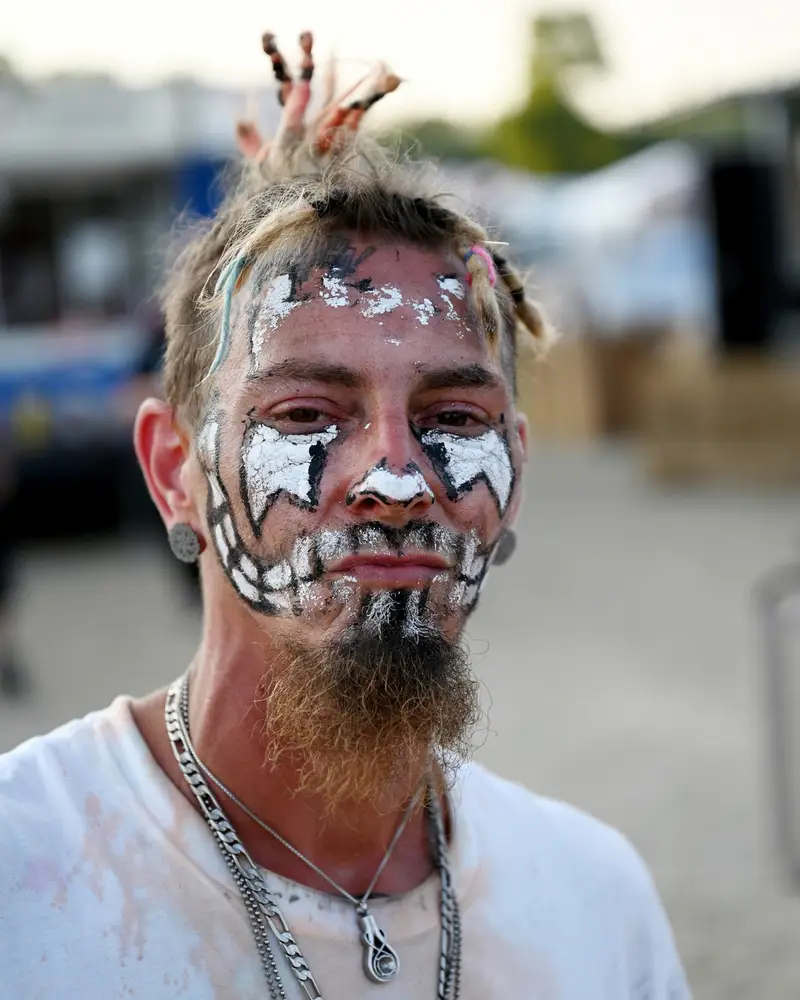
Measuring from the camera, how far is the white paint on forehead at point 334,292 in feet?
5.53

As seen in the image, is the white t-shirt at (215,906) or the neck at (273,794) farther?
the neck at (273,794)

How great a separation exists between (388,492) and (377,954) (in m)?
0.60

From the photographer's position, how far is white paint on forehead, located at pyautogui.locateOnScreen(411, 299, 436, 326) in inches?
66.9

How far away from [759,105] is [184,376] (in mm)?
12909

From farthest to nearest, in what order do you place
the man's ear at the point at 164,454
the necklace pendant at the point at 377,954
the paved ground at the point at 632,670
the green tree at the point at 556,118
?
the green tree at the point at 556,118 < the paved ground at the point at 632,670 < the man's ear at the point at 164,454 < the necklace pendant at the point at 377,954

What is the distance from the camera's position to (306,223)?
173 centimetres

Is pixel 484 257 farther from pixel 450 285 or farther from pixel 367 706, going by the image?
pixel 367 706

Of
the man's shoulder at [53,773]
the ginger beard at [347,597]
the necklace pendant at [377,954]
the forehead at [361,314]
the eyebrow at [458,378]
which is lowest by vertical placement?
the necklace pendant at [377,954]

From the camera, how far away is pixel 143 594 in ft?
30.7

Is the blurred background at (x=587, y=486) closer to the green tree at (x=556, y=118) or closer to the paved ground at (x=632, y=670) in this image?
the paved ground at (x=632, y=670)

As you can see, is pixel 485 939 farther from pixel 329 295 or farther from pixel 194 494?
pixel 329 295

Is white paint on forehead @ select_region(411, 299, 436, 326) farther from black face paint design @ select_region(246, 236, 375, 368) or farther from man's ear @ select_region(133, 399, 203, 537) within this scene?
man's ear @ select_region(133, 399, 203, 537)

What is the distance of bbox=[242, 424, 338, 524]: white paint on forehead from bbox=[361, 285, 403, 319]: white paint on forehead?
0.54 ft

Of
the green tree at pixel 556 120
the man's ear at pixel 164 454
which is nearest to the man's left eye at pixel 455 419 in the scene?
the man's ear at pixel 164 454
